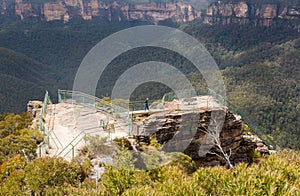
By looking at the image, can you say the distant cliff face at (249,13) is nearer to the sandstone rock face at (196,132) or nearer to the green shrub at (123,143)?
the sandstone rock face at (196,132)

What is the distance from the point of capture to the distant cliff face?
145125 millimetres

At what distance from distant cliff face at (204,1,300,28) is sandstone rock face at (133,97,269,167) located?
5152 inches

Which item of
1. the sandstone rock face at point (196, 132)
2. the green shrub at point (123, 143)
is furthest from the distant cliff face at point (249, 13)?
the green shrub at point (123, 143)

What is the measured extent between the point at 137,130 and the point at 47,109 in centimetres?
956

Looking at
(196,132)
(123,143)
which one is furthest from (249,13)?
(123,143)

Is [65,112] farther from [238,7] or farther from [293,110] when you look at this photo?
[238,7]

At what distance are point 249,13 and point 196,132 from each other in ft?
498

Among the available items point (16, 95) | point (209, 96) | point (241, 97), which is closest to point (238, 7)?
point (241, 97)

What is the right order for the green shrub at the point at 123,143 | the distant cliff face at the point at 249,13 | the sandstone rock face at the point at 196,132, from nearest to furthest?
1. the green shrub at the point at 123,143
2. the sandstone rock face at the point at 196,132
3. the distant cliff face at the point at 249,13

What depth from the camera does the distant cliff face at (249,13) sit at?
145 meters

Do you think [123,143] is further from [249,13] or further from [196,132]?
[249,13]

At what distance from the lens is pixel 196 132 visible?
67.1 feet

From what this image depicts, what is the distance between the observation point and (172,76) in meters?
81.8

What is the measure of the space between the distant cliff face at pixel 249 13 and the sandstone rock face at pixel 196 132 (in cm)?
13086
